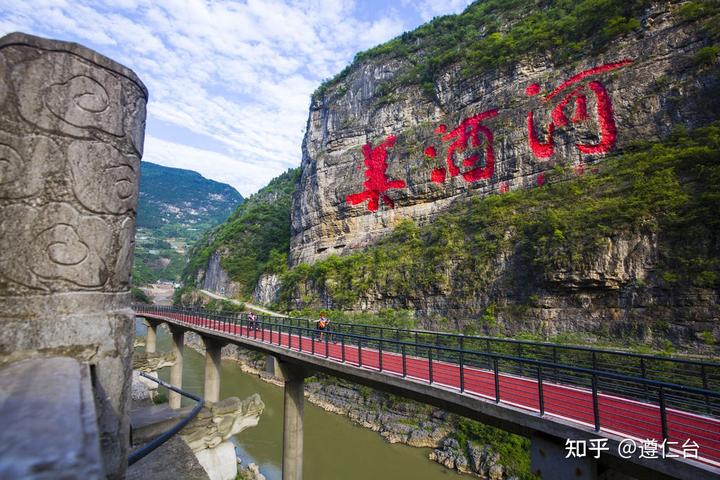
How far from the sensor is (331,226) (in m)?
36.0

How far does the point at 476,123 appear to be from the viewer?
1167 inches

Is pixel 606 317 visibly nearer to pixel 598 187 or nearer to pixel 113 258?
pixel 598 187

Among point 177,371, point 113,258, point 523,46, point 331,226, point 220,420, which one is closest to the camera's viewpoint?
point 113,258

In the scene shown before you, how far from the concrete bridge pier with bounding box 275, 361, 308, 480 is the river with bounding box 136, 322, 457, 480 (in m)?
3.04

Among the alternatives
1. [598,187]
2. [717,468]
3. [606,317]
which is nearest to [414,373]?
[717,468]

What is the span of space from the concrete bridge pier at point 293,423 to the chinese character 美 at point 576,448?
8589 mm

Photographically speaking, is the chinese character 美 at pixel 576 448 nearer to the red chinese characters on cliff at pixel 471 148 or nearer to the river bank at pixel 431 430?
the river bank at pixel 431 430

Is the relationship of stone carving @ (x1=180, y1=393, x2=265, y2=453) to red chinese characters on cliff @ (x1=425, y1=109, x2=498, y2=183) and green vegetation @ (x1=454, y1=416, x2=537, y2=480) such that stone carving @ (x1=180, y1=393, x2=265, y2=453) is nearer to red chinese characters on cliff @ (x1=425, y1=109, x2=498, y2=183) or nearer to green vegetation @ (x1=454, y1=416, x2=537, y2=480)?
green vegetation @ (x1=454, y1=416, x2=537, y2=480)

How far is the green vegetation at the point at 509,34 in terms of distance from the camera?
978 inches

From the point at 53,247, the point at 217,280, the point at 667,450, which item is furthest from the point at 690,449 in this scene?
the point at 217,280

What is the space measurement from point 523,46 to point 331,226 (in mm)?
23187

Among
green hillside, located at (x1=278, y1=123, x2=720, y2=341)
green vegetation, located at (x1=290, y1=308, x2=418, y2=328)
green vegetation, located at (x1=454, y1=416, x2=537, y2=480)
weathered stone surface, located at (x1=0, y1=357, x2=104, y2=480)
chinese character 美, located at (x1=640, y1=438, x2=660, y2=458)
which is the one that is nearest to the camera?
weathered stone surface, located at (x1=0, y1=357, x2=104, y2=480)

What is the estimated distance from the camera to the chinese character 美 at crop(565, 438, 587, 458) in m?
5.30

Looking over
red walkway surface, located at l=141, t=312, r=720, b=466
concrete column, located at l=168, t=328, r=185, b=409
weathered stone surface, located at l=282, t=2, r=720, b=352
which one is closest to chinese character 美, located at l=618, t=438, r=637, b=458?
red walkway surface, located at l=141, t=312, r=720, b=466
